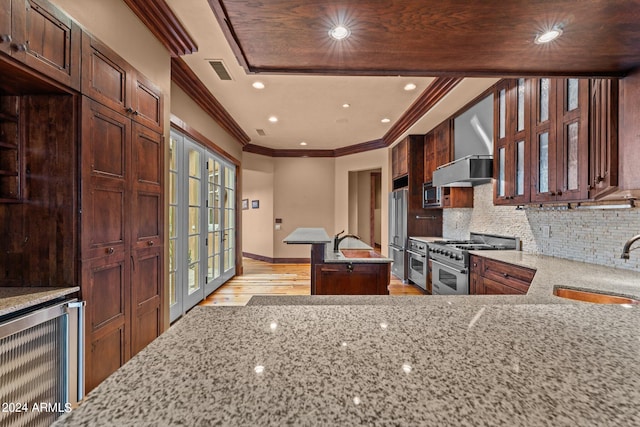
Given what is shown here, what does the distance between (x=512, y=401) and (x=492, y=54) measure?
4.40ft

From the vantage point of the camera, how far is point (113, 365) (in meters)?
1.86

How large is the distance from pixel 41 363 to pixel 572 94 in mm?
3652

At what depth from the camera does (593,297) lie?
5.01ft

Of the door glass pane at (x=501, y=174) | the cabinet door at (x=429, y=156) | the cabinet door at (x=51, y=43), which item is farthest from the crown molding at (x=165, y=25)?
the cabinet door at (x=429, y=156)

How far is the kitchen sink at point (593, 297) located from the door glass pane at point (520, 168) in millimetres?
1304

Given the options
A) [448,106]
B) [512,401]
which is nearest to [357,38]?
[512,401]

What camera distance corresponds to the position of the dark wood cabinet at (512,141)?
102 inches

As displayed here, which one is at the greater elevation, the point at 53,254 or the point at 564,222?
the point at 564,222

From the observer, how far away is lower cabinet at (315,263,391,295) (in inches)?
103

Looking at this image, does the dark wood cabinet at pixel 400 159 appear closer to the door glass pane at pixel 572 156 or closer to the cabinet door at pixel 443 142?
the cabinet door at pixel 443 142

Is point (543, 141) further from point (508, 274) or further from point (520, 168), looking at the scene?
point (508, 274)

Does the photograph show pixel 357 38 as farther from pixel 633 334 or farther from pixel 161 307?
pixel 161 307

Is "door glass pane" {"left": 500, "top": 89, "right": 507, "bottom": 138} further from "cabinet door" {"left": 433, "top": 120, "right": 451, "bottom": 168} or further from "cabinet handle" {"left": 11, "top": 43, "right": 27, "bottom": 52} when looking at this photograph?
"cabinet handle" {"left": 11, "top": 43, "right": 27, "bottom": 52}

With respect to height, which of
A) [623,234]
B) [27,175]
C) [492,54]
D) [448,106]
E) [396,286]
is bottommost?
[396,286]
